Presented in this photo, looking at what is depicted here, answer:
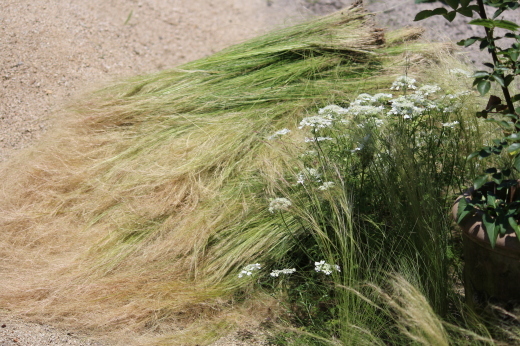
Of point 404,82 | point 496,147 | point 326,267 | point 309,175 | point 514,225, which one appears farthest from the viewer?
point 404,82

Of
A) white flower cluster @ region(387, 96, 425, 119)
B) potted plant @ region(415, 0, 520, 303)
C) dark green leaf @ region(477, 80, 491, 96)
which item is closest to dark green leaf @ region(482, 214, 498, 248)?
potted plant @ region(415, 0, 520, 303)

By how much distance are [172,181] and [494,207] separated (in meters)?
1.68

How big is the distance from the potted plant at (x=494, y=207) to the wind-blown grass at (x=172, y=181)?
0.81m

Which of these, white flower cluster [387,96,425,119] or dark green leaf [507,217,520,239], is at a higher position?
white flower cluster [387,96,425,119]

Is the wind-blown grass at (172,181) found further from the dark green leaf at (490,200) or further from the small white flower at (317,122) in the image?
the dark green leaf at (490,200)

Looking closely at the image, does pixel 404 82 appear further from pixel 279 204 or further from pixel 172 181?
pixel 172 181

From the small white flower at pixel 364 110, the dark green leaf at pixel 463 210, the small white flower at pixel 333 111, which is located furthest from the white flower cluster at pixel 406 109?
the dark green leaf at pixel 463 210

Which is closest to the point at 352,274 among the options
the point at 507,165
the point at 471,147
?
the point at 507,165

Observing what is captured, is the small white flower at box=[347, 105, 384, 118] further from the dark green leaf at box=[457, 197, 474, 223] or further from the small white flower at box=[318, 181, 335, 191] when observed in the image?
the dark green leaf at box=[457, 197, 474, 223]

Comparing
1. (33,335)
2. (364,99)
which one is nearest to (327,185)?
(364,99)

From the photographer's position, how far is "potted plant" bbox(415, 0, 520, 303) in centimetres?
184

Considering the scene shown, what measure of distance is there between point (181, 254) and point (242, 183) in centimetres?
47

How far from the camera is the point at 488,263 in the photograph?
1954 millimetres

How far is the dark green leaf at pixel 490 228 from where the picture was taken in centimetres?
181
